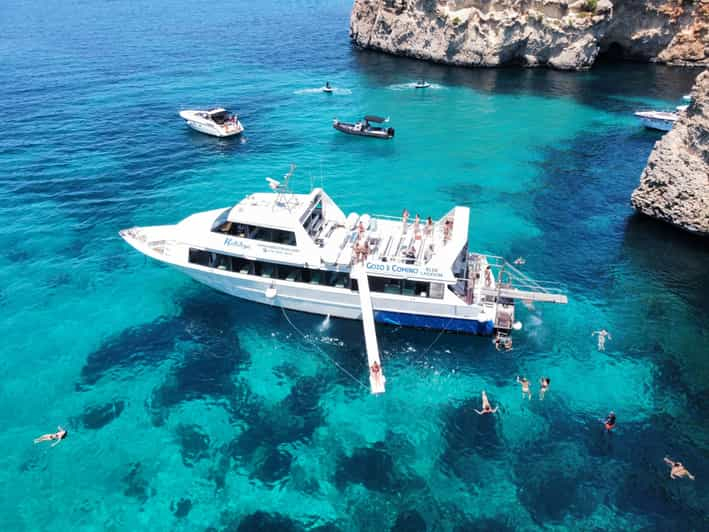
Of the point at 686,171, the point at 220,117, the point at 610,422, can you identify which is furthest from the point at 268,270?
the point at 220,117

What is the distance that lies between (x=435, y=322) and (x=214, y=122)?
140 feet

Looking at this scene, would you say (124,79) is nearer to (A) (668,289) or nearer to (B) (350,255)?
(B) (350,255)

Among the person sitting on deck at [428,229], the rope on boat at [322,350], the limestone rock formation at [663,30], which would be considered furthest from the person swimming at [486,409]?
the limestone rock formation at [663,30]

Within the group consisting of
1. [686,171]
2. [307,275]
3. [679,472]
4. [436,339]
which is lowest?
[679,472]

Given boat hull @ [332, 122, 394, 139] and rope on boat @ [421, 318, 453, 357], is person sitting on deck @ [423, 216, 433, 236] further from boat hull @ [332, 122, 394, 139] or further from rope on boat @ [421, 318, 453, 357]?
boat hull @ [332, 122, 394, 139]

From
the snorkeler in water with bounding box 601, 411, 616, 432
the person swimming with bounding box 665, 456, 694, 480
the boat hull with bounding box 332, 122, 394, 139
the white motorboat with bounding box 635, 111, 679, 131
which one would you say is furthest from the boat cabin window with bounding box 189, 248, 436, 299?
the white motorboat with bounding box 635, 111, 679, 131

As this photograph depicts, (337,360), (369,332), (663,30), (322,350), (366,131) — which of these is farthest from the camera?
(663,30)

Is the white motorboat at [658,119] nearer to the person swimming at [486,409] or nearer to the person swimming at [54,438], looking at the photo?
the person swimming at [486,409]

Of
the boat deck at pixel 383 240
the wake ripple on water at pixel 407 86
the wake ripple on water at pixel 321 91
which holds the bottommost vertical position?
the boat deck at pixel 383 240

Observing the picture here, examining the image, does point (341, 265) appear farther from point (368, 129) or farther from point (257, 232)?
point (368, 129)

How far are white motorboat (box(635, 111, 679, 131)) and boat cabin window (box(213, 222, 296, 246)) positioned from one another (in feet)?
176

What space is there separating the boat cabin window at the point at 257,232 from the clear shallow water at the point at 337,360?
5043mm

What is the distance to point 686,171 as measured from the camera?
37.9 metres

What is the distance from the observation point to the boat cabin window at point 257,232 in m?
30.6
